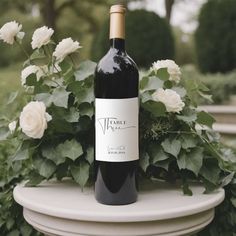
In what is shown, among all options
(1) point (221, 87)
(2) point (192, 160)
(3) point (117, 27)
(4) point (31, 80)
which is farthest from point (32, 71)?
(1) point (221, 87)

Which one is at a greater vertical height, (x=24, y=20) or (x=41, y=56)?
(x=24, y=20)

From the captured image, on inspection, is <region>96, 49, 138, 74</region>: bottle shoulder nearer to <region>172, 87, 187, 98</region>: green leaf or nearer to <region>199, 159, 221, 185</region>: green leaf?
<region>172, 87, 187, 98</region>: green leaf

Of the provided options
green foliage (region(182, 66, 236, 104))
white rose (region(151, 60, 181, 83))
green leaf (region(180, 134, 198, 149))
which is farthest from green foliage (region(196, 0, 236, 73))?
green leaf (region(180, 134, 198, 149))

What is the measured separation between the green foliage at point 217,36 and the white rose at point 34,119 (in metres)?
5.51

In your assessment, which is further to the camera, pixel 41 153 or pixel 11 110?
pixel 11 110

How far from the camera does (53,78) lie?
60.2 inches

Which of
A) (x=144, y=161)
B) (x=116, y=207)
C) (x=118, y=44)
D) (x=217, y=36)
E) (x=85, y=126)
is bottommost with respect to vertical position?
(x=116, y=207)

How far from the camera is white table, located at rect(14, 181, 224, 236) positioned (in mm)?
1190

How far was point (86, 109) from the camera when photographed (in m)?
1.41

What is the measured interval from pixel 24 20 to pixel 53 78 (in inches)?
479

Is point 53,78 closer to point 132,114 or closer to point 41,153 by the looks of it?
point 41,153

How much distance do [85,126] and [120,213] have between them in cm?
33

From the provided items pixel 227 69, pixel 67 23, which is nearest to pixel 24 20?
pixel 67 23

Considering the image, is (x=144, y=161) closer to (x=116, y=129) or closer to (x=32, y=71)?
(x=116, y=129)
